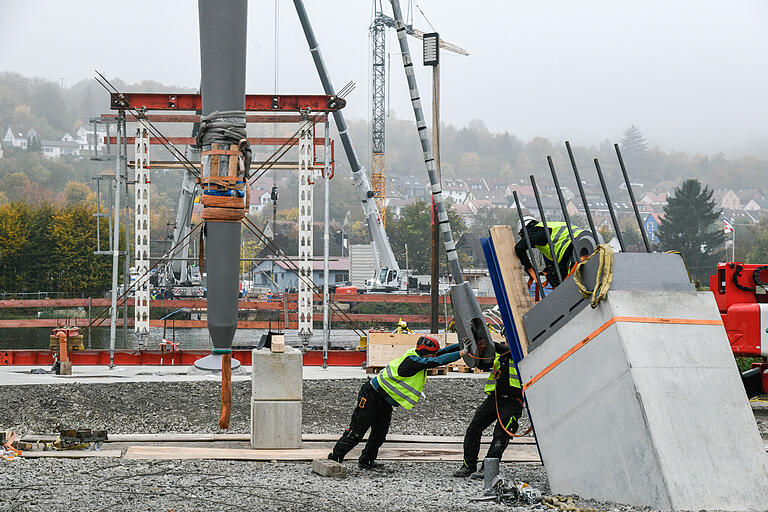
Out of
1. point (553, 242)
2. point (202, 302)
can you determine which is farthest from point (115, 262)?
point (202, 302)

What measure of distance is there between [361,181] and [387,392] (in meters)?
42.7

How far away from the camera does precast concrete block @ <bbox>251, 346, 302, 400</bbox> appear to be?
10.6 meters

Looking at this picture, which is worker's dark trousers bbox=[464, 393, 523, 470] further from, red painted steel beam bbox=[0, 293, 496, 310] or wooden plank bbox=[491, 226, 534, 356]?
red painted steel beam bbox=[0, 293, 496, 310]

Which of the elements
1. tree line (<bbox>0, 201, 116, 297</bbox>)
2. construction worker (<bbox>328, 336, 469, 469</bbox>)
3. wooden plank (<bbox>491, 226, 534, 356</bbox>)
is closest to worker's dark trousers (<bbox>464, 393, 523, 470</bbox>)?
construction worker (<bbox>328, 336, 469, 469</bbox>)

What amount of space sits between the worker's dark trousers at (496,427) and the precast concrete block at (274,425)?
2295mm

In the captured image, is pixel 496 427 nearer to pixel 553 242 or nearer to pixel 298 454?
pixel 553 242

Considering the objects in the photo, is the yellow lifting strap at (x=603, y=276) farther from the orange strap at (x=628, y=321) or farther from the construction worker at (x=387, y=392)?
the construction worker at (x=387, y=392)

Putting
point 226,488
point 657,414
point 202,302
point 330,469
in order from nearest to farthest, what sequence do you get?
point 657,414, point 226,488, point 330,469, point 202,302

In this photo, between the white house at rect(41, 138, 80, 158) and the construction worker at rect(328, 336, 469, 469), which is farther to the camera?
the white house at rect(41, 138, 80, 158)

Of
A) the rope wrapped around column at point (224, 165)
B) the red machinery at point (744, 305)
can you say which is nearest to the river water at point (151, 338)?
the red machinery at point (744, 305)

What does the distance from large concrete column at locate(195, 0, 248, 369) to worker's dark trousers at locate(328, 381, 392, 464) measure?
136 inches

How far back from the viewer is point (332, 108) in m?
21.6

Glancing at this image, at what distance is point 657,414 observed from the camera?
6738 millimetres

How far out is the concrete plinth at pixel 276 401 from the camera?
34.7ft
